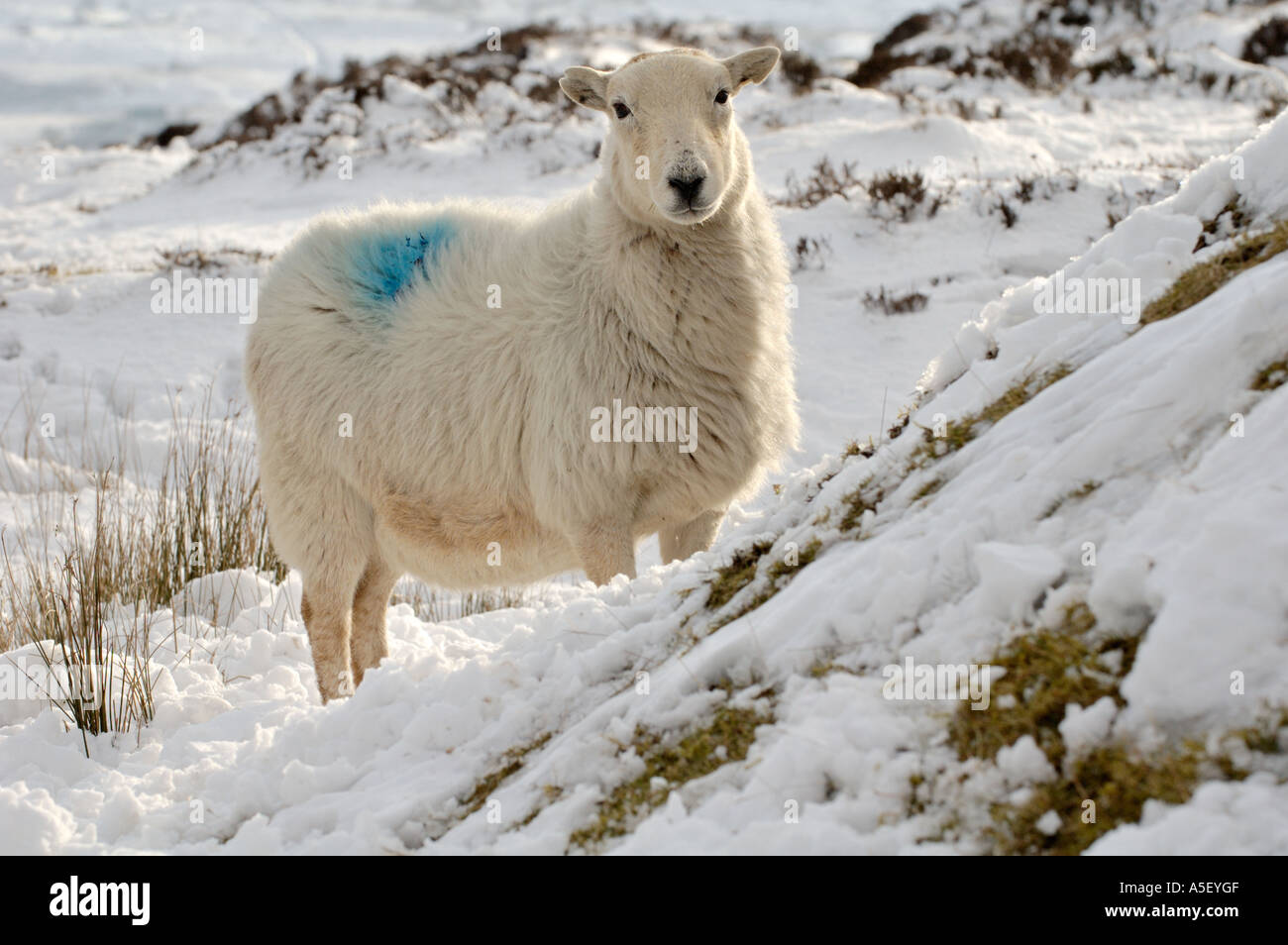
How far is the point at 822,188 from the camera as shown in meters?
11.6

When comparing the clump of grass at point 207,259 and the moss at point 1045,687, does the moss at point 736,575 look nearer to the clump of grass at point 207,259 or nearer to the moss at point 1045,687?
the moss at point 1045,687

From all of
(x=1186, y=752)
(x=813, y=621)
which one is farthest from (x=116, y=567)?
(x=1186, y=752)

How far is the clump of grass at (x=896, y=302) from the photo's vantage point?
8945mm

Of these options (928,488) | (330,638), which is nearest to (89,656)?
(330,638)

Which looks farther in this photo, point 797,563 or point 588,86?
point 588,86

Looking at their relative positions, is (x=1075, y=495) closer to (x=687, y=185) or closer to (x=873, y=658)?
(x=873, y=658)

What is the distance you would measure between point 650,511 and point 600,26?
28282 millimetres

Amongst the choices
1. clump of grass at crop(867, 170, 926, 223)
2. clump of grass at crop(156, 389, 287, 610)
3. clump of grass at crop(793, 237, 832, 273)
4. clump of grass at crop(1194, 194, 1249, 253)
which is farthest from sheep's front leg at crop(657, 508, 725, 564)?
clump of grass at crop(867, 170, 926, 223)

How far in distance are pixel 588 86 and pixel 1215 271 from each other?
10.3 feet

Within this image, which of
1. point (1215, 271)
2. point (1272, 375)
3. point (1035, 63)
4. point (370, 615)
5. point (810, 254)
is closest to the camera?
point (1272, 375)

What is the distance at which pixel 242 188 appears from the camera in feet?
59.4

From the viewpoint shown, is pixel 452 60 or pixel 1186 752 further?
pixel 452 60
